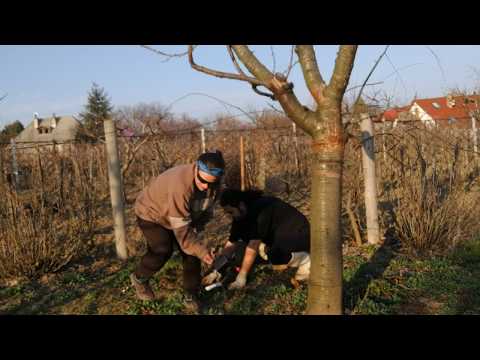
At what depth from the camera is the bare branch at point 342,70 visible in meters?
2.66

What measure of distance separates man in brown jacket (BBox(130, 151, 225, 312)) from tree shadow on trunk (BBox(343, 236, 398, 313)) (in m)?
1.36

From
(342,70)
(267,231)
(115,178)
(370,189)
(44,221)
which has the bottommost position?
(267,231)

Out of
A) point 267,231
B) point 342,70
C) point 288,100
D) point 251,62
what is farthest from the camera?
point 267,231

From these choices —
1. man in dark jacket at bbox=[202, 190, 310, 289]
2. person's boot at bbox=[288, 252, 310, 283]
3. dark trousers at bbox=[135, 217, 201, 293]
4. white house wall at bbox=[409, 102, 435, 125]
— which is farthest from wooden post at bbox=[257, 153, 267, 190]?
dark trousers at bbox=[135, 217, 201, 293]

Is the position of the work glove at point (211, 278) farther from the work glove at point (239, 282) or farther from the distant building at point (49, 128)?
the distant building at point (49, 128)

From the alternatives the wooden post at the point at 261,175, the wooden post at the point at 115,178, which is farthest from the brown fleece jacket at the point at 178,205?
the wooden post at the point at 261,175

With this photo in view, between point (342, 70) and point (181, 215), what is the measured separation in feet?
5.59

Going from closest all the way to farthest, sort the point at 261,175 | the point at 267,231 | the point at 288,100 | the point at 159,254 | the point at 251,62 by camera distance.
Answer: the point at 288,100 < the point at 251,62 < the point at 159,254 < the point at 267,231 < the point at 261,175

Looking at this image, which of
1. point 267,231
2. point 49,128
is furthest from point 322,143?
point 49,128

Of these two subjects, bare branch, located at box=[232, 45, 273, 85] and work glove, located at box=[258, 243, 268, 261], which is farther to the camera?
work glove, located at box=[258, 243, 268, 261]

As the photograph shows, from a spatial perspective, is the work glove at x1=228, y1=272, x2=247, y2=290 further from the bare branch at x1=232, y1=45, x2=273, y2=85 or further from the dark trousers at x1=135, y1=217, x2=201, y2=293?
the bare branch at x1=232, y1=45, x2=273, y2=85

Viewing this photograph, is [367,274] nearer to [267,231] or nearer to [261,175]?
[267,231]

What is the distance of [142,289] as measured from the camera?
386cm

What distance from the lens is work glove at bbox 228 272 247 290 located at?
423cm
